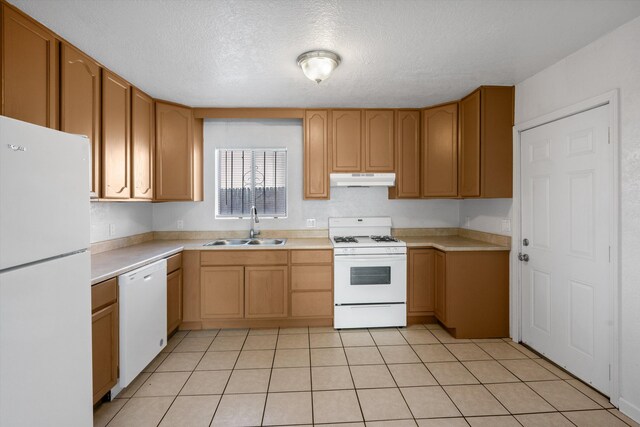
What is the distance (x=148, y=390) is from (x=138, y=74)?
252 centimetres

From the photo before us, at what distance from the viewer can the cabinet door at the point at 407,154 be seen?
3.58 m

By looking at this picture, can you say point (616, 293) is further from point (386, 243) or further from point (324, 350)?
point (324, 350)

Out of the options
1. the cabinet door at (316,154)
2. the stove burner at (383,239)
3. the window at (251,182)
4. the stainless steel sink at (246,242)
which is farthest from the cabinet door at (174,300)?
the stove burner at (383,239)

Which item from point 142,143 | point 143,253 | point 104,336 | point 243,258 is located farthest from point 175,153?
point 104,336

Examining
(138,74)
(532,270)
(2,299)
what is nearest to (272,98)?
(138,74)

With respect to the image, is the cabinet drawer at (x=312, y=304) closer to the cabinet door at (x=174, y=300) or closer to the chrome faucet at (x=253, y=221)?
the chrome faucet at (x=253, y=221)

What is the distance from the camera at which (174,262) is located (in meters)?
3.02

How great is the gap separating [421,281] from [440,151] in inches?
57.8

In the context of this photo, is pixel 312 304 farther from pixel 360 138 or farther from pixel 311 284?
pixel 360 138

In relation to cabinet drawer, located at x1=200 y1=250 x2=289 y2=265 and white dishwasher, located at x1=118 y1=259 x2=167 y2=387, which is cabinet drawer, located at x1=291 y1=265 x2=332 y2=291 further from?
white dishwasher, located at x1=118 y1=259 x2=167 y2=387

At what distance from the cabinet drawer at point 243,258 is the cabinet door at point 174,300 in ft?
0.97

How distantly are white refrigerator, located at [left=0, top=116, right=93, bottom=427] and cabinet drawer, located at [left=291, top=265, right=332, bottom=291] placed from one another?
1.97 metres

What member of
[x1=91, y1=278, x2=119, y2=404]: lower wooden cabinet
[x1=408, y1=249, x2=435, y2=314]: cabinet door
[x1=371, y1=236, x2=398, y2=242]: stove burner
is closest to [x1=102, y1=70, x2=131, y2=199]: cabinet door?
[x1=91, y1=278, x2=119, y2=404]: lower wooden cabinet

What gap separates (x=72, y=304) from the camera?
140 cm
